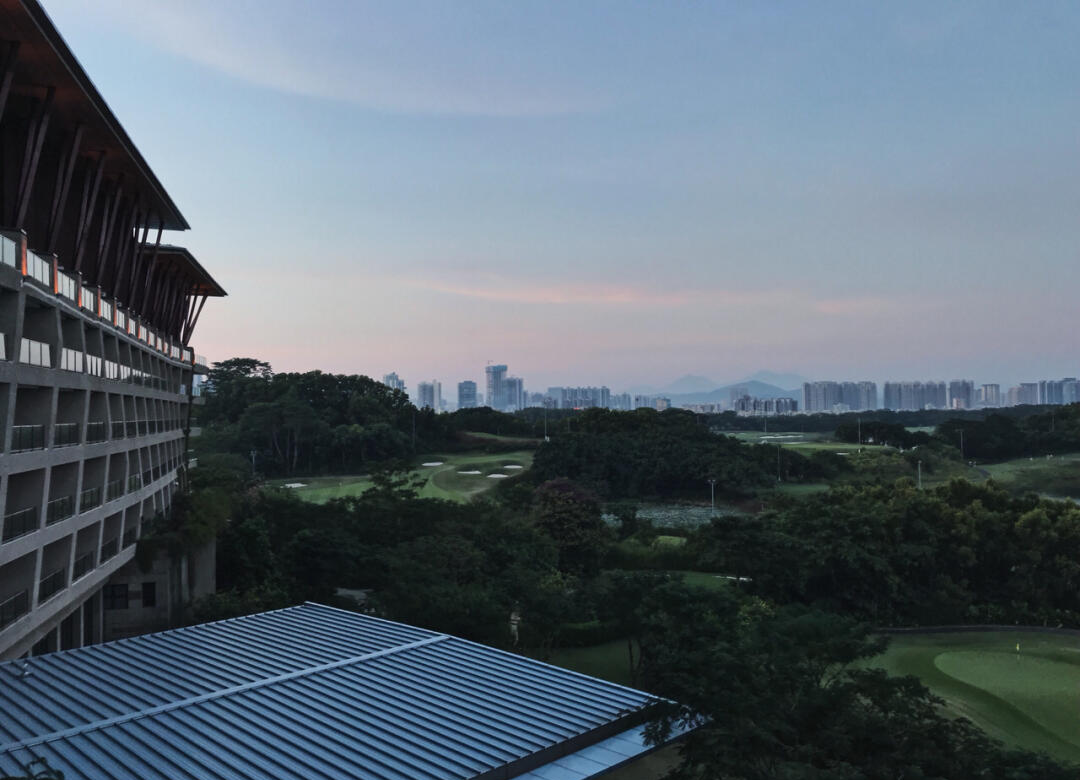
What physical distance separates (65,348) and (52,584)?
17.7 ft

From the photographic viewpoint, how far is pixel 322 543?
32625 mm

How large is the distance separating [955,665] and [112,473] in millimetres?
27980

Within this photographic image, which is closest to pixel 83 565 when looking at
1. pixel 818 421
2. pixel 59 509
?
pixel 59 509

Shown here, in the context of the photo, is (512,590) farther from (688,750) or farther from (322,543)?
(688,750)

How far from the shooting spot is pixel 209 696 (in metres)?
12.5

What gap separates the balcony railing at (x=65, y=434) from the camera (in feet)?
57.1

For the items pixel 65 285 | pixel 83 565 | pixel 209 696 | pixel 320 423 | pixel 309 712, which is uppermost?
pixel 65 285

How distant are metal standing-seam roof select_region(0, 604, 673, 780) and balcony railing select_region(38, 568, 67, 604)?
2760 millimetres

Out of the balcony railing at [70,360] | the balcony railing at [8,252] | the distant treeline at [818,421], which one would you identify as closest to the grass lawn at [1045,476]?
the distant treeline at [818,421]

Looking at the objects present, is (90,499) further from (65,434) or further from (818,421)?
(818,421)

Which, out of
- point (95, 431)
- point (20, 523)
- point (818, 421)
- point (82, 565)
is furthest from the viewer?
point (818, 421)

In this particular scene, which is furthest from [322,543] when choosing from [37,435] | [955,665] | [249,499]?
[955,665]

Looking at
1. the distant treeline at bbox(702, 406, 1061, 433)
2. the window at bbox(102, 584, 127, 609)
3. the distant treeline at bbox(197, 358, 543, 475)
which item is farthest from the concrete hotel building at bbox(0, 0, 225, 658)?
the distant treeline at bbox(702, 406, 1061, 433)

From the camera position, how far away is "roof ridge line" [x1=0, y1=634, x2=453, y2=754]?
34.8ft
